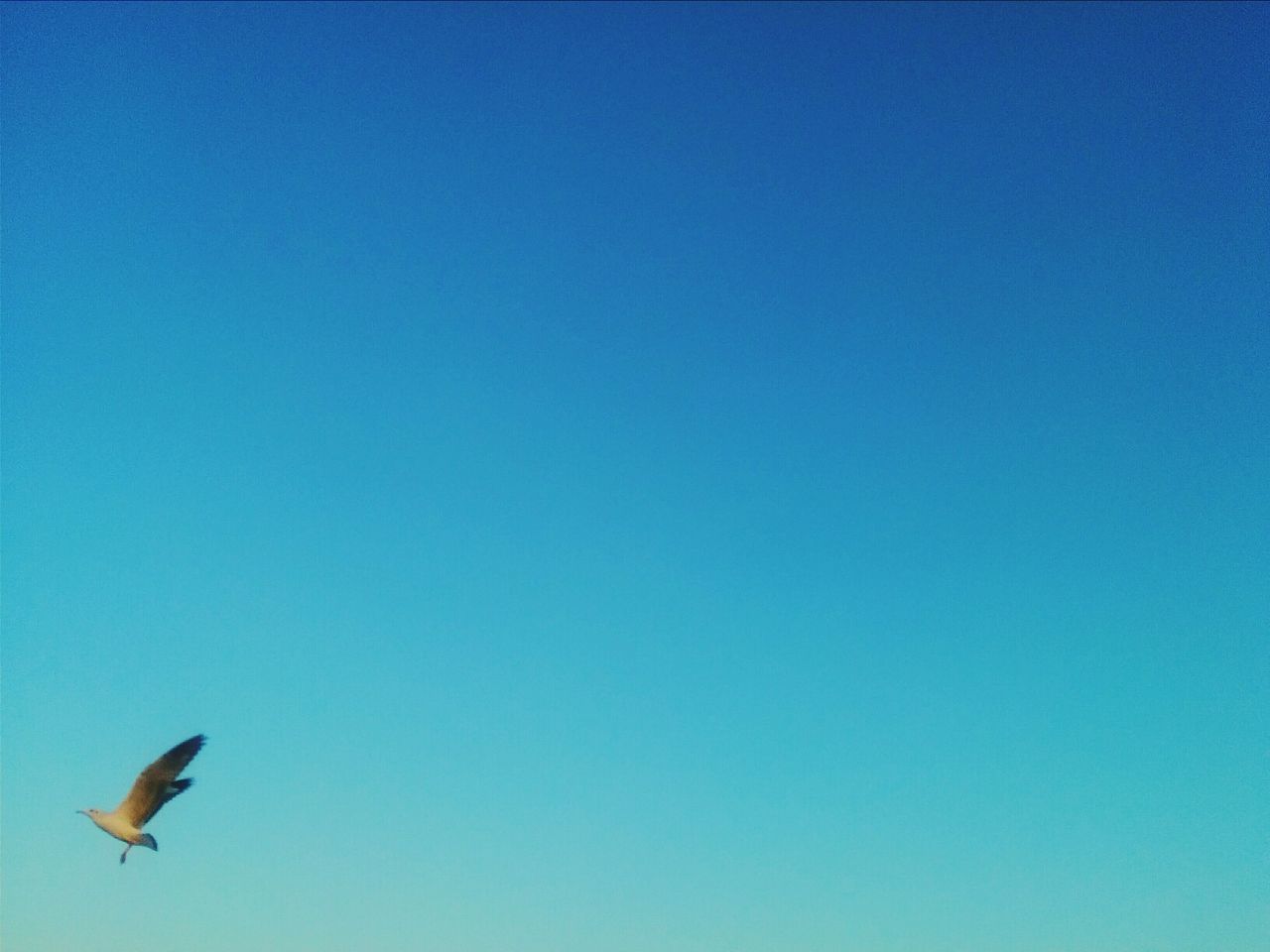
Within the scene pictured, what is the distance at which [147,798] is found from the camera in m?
51.8

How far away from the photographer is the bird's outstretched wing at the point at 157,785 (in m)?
51.7

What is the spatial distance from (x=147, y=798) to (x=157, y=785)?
0.30m

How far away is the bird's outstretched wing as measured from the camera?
51656mm

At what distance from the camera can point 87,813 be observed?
2039 inches

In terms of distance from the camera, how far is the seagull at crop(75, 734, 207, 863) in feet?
169

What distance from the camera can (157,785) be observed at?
2039 inches

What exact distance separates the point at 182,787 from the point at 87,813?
1789 mm

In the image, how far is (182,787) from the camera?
52.1 m

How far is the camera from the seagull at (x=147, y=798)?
169 ft
